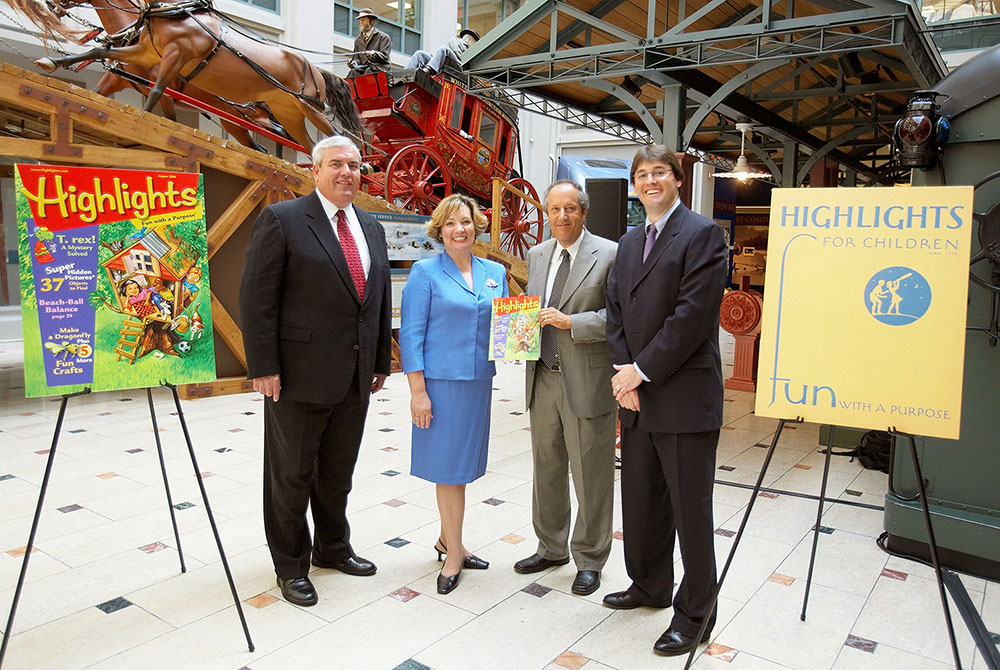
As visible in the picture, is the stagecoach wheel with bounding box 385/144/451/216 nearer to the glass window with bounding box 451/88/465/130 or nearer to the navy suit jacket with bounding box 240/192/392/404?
the glass window with bounding box 451/88/465/130

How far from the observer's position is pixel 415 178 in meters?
10.4

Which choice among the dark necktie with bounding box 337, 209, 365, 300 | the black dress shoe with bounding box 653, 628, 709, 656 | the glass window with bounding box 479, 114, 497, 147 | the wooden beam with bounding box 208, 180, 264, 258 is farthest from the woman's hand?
the glass window with bounding box 479, 114, 497, 147

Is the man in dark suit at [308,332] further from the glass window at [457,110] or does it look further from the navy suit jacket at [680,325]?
the glass window at [457,110]

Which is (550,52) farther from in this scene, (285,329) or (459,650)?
(459,650)

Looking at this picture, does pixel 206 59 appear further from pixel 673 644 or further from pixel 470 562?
pixel 673 644

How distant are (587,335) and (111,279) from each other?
5.95 feet

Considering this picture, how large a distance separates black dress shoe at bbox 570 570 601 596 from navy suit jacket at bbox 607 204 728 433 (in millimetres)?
898

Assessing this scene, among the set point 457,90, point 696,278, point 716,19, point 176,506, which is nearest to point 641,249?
point 696,278

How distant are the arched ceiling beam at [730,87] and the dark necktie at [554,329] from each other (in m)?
3.69

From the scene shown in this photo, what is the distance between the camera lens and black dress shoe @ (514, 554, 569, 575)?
3.47m

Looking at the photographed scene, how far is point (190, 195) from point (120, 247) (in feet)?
1.06

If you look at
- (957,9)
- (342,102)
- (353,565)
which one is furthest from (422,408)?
(957,9)

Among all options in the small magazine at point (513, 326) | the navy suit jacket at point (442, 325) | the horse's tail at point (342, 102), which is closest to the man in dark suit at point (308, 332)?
the navy suit jacket at point (442, 325)

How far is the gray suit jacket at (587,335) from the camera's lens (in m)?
3.12
